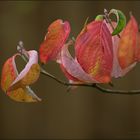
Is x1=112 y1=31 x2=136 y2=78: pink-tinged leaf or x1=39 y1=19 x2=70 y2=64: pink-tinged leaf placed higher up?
x1=39 y1=19 x2=70 y2=64: pink-tinged leaf

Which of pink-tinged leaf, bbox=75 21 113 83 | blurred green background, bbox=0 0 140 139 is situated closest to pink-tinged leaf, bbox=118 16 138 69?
pink-tinged leaf, bbox=75 21 113 83

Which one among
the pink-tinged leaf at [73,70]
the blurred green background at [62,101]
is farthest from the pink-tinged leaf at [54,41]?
the blurred green background at [62,101]

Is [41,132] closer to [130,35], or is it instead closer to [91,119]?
[91,119]

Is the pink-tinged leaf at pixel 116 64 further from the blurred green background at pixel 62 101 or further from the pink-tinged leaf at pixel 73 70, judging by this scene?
the blurred green background at pixel 62 101

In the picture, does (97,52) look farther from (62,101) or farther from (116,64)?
(62,101)

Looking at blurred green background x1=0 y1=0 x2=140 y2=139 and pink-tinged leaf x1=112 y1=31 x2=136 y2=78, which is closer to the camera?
pink-tinged leaf x1=112 y1=31 x2=136 y2=78

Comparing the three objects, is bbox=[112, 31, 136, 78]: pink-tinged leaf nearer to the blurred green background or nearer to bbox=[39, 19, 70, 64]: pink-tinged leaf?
bbox=[39, 19, 70, 64]: pink-tinged leaf

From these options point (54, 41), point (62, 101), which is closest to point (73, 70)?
point (54, 41)

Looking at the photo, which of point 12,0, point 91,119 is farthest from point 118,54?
point 12,0
